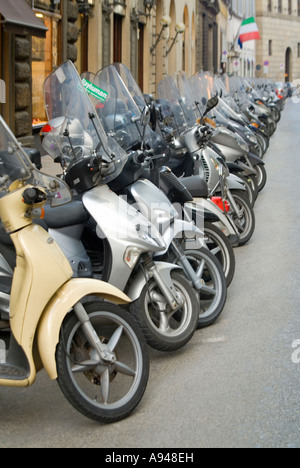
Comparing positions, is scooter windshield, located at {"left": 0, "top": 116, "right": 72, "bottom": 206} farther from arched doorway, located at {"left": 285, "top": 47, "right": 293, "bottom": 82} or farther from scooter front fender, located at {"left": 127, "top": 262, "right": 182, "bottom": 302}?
arched doorway, located at {"left": 285, "top": 47, "right": 293, "bottom": 82}

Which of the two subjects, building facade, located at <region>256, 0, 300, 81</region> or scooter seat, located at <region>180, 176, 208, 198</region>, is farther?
building facade, located at <region>256, 0, 300, 81</region>

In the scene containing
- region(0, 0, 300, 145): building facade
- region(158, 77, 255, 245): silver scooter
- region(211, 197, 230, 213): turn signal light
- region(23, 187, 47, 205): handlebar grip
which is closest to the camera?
region(23, 187, 47, 205): handlebar grip

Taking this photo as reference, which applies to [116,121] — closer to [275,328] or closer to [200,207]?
[200,207]

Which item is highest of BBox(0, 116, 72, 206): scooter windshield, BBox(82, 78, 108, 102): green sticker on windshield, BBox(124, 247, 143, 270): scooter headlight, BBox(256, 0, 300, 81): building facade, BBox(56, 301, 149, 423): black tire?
BBox(256, 0, 300, 81): building facade

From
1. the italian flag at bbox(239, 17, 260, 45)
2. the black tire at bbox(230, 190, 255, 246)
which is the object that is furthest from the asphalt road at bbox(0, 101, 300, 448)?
the italian flag at bbox(239, 17, 260, 45)

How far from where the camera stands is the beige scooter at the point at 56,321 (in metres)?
3.76

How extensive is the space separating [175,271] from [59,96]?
1228 millimetres

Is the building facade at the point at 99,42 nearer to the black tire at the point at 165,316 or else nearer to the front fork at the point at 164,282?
the front fork at the point at 164,282

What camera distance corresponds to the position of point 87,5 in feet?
60.7

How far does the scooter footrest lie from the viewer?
3760 millimetres

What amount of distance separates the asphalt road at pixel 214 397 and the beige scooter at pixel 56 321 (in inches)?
6.5

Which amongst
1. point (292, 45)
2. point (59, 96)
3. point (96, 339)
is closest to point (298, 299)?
point (59, 96)

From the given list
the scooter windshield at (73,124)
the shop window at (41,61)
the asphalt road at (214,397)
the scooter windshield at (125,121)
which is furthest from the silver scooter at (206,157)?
the shop window at (41,61)

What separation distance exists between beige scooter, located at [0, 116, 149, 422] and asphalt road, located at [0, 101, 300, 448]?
166 mm
